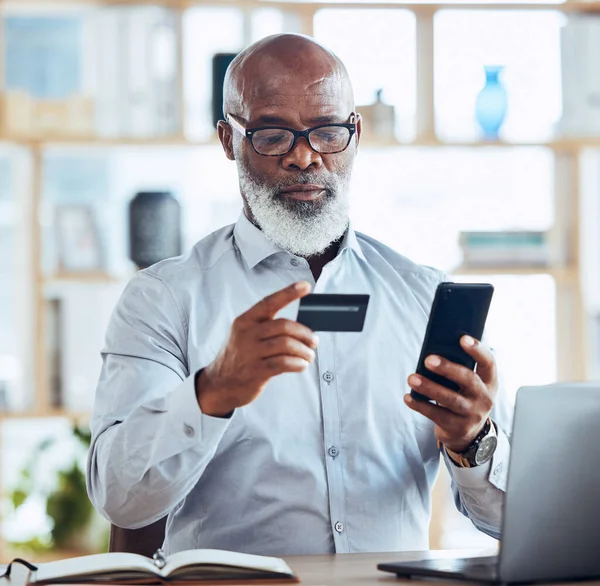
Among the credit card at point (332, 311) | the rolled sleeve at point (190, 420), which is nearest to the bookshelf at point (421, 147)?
the rolled sleeve at point (190, 420)

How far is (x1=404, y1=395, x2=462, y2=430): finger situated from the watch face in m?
0.10

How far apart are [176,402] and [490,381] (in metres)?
0.45

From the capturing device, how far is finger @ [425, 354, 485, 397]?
4.49ft

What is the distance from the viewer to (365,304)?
1.36 metres

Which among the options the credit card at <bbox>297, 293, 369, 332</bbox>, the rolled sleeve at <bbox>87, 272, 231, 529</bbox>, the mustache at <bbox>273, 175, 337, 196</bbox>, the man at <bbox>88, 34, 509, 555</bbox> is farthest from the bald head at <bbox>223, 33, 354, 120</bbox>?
the credit card at <bbox>297, 293, 369, 332</bbox>

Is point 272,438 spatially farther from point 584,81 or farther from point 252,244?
point 584,81

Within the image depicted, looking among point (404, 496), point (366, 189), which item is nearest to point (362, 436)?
point (404, 496)

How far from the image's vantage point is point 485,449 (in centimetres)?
155

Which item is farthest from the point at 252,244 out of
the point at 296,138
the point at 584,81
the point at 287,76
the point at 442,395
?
the point at 584,81

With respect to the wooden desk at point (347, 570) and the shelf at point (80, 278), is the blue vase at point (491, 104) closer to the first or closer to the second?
the shelf at point (80, 278)

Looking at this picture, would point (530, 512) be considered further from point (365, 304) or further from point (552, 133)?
point (552, 133)

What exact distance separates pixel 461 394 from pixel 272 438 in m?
0.40

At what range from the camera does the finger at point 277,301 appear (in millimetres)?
1229

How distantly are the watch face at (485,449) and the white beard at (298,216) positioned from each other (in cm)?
→ 55
